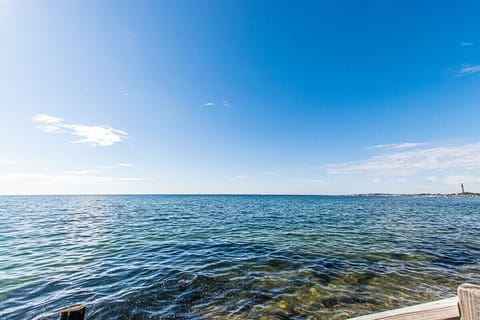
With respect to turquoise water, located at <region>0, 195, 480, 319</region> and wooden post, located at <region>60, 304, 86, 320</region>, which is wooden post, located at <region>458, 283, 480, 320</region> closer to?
wooden post, located at <region>60, 304, 86, 320</region>

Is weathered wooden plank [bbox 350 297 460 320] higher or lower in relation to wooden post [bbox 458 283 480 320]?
lower

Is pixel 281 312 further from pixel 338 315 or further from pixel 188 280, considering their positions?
pixel 188 280

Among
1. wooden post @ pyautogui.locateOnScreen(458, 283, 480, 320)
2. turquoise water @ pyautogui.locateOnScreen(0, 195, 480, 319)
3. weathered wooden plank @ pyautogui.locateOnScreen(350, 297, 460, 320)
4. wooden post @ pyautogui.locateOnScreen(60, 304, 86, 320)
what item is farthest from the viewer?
turquoise water @ pyautogui.locateOnScreen(0, 195, 480, 319)

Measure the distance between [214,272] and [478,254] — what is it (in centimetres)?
1235

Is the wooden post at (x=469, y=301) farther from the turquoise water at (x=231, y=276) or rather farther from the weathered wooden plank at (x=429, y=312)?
the turquoise water at (x=231, y=276)

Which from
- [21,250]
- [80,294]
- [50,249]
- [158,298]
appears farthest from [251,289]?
[21,250]

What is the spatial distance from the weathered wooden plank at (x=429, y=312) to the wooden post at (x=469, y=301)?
Result: 52mm

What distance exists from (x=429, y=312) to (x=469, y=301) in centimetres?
A: 24

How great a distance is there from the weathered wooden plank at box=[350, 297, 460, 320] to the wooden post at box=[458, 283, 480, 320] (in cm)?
5

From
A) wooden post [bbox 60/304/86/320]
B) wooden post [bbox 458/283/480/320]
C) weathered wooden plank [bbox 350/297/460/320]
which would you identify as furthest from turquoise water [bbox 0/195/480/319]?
wooden post [bbox 458/283/480/320]

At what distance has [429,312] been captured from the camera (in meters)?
1.50

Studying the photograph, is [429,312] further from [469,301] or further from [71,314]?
A: [71,314]

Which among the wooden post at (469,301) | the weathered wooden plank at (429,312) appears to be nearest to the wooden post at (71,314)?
the weathered wooden plank at (429,312)

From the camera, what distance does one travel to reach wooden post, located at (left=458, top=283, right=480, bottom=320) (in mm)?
1312
